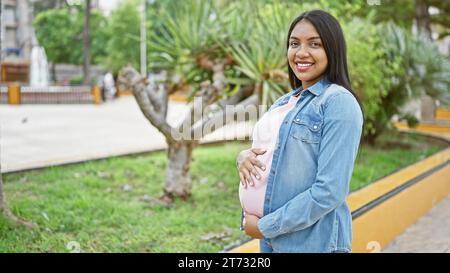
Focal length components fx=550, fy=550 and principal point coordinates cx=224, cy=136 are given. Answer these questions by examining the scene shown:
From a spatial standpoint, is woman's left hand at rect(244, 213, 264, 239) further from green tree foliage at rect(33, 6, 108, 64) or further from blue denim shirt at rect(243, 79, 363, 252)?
green tree foliage at rect(33, 6, 108, 64)

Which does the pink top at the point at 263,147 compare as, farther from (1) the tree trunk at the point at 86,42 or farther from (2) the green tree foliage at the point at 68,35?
(1) the tree trunk at the point at 86,42

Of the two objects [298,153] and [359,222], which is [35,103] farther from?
[298,153]

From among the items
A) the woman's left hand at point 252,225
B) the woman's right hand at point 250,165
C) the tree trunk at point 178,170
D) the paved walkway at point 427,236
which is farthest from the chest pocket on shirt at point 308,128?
the tree trunk at point 178,170

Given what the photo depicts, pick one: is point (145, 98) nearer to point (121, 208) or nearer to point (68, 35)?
point (121, 208)

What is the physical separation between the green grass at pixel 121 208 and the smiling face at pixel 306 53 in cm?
208

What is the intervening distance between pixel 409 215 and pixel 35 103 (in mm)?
12612

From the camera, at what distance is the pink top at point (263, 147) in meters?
1.51

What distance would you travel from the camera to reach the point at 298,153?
1464 mm

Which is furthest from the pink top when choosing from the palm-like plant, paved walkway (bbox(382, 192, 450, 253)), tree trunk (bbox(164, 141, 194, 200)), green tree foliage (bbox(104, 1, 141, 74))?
green tree foliage (bbox(104, 1, 141, 74))

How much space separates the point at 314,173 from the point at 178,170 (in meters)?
3.14

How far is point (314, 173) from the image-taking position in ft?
4.82

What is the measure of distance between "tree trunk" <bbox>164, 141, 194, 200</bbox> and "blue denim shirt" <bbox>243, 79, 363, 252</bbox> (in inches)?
118
